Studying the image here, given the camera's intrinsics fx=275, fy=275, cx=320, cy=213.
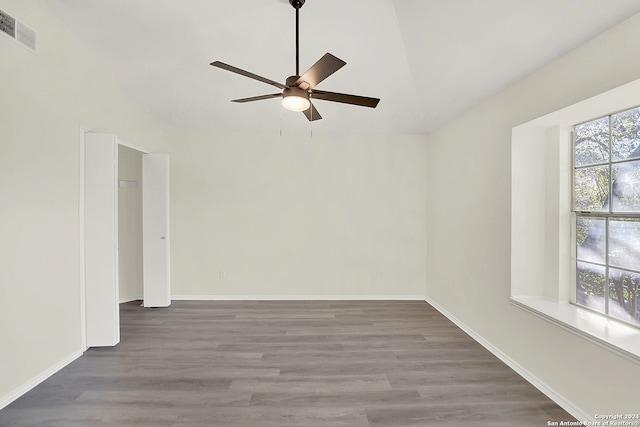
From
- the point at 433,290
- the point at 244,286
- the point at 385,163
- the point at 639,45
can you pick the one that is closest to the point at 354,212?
the point at 385,163

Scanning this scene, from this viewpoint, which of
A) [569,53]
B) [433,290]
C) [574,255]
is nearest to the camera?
[569,53]

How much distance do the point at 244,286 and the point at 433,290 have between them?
9.39ft

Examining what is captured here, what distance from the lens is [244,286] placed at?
427cm


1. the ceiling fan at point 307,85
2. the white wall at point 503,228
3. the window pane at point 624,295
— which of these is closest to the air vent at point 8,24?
the ceiling fan at point 307,85

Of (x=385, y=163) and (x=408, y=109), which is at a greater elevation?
(x=408, y=109)

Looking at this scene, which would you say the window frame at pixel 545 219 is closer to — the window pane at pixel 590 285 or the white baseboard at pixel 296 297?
the window pane at pixel 590 285

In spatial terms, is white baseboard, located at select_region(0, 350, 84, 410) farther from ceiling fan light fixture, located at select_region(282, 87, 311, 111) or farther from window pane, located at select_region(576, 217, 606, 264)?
window pane, located at select_region(576, 217, 606, 264)

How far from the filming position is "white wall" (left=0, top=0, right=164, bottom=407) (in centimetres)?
205

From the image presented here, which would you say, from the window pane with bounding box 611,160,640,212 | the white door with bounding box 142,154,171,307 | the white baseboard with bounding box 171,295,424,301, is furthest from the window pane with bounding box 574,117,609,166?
the white door with bounding box 142,154,171,307

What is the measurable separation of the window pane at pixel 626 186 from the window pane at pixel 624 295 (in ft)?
1.48

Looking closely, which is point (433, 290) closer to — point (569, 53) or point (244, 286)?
point (244, 286)

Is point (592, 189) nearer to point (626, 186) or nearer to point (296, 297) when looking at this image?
point (626, 186)

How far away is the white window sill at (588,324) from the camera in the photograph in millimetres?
1627

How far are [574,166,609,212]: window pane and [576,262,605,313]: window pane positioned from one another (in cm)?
46
